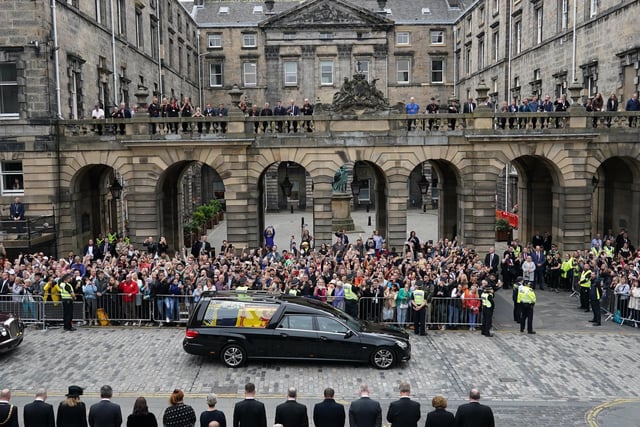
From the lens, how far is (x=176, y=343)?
1709cm

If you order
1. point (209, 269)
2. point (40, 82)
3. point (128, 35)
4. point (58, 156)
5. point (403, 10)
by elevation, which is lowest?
point (209, 269)

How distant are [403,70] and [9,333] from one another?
158 feet

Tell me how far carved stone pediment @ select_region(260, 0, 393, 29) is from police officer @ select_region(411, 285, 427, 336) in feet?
141

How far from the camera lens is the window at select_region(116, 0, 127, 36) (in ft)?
112

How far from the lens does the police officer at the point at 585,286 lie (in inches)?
798

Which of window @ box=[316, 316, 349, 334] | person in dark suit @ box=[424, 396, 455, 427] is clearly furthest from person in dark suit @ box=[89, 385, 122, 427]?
window @ box=[316, 316, 349, 334]

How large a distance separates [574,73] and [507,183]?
13.5 meters

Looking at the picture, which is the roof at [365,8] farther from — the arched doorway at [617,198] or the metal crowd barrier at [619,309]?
the metal crowd barrier at [619,309]

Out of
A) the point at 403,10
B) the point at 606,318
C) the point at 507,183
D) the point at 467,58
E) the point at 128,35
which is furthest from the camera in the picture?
the point at 403,10

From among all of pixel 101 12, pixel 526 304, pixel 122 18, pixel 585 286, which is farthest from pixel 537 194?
pixel 122 18

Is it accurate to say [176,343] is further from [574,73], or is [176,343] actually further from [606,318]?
[574,73]

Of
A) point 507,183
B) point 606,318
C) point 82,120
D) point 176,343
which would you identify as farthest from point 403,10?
point 176,343

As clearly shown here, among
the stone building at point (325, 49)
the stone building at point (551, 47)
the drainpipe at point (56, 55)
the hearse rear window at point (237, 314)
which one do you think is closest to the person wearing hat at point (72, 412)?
the hearse rear window at point (237, 314)

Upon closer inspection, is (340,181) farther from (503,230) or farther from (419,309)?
(419,309)
